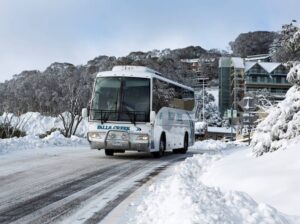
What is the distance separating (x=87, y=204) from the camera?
751cm

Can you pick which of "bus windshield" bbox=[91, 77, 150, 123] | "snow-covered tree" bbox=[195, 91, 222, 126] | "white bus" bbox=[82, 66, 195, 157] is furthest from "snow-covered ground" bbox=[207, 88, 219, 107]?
"bus windshield" bbox=[91, 77, 150, 123]

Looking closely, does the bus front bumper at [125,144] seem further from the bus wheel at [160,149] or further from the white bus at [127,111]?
the bus wheel at [160,149]

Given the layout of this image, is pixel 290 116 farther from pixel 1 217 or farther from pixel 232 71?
pixel 232 71

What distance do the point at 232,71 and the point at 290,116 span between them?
93862 millimetres

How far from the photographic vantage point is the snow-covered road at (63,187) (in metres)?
6.72

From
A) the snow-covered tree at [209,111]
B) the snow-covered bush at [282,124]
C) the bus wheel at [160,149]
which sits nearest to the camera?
the snow-covered bush at [282,124]

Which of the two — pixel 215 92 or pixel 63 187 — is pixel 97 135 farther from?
pixel 215 92

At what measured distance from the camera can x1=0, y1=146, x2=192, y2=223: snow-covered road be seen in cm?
672

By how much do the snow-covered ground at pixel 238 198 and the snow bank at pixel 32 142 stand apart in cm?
1095

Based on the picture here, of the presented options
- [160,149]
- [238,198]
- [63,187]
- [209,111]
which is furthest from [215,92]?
[238,198]

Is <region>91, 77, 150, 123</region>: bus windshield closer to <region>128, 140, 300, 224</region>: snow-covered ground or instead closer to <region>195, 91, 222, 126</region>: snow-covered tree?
<region>128, 140, 300, 224</region>: snow-covered ground

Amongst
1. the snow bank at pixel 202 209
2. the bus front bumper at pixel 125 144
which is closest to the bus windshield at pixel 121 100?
the bus front bumper at pixel 125 144

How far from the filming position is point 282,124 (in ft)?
36.8

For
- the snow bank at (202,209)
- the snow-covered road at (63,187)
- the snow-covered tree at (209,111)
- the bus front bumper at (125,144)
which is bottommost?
the snow-covered road at (63,187)
